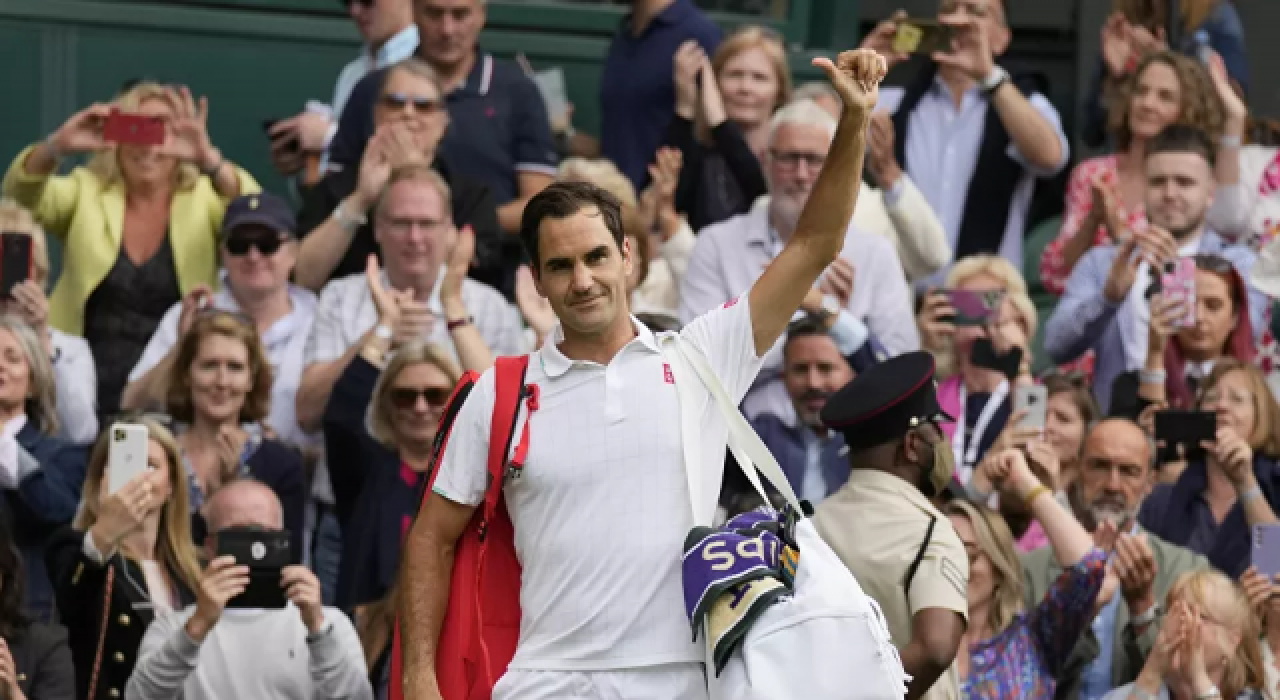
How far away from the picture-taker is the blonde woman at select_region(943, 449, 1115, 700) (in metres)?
7.94

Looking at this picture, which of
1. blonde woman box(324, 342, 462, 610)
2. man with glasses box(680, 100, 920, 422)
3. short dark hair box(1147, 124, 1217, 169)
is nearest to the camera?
blonde woman box(324, 342, 462, 610)

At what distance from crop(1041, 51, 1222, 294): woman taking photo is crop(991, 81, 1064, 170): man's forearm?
0.23 m

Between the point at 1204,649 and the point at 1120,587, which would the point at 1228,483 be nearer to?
the point at 1120,587

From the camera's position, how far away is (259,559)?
7.82 meters

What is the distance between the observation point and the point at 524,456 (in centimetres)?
550

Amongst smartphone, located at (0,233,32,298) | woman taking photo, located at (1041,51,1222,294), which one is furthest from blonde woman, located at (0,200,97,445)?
woman taking photo, located at (1041,51,1222,294)

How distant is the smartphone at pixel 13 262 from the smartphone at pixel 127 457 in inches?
66.1

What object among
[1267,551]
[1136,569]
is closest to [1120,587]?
[1136,569]

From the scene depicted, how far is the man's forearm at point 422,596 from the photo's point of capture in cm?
552

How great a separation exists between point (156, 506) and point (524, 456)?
314 cm

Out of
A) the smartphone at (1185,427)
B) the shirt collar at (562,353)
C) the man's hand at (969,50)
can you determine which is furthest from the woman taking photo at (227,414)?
the shirt collar at (562,353)

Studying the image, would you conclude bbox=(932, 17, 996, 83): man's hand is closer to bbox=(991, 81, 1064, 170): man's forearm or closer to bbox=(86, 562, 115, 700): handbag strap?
bbox=(991, 81, 1064, 170): man's forearm

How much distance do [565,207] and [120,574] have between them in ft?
10.6

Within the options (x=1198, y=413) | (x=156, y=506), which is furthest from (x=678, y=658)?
(x=1198, y=413)
